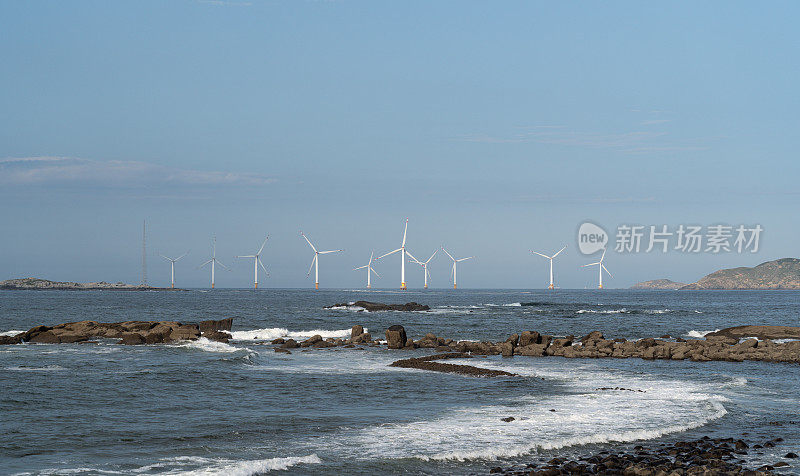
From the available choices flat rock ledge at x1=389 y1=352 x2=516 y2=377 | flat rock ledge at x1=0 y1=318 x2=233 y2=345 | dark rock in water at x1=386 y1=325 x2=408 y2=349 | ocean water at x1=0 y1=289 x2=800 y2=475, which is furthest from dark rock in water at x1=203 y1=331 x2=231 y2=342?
flat rock ledge at x1=389 y1=352 x2=516 y2=377

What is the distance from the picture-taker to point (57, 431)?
20.4m

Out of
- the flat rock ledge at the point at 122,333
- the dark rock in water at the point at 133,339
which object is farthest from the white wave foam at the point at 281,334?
the dark rock in water at the point at 133,339

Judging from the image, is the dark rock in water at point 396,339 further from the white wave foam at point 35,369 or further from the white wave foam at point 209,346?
the white wave foam at point 35,369

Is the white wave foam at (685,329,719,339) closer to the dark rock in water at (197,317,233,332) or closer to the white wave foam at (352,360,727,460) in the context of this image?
the white wave foam at (352,360,727,460)

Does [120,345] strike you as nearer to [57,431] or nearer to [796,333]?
[57,431]

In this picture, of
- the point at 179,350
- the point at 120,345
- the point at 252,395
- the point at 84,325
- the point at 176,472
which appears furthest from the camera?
the point at 84,325

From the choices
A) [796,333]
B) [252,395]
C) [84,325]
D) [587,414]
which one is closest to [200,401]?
[252,395]

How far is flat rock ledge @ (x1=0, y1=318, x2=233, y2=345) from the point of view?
163 feet

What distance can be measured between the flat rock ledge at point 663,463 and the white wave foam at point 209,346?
31254mm

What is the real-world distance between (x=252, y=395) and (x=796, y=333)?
47.0 m

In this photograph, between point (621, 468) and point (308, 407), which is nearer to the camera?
point (621, 468)

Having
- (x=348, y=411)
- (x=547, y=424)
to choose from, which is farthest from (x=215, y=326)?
(x=547, y=424)

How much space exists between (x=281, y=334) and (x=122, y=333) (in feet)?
43.2

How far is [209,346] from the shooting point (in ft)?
155
